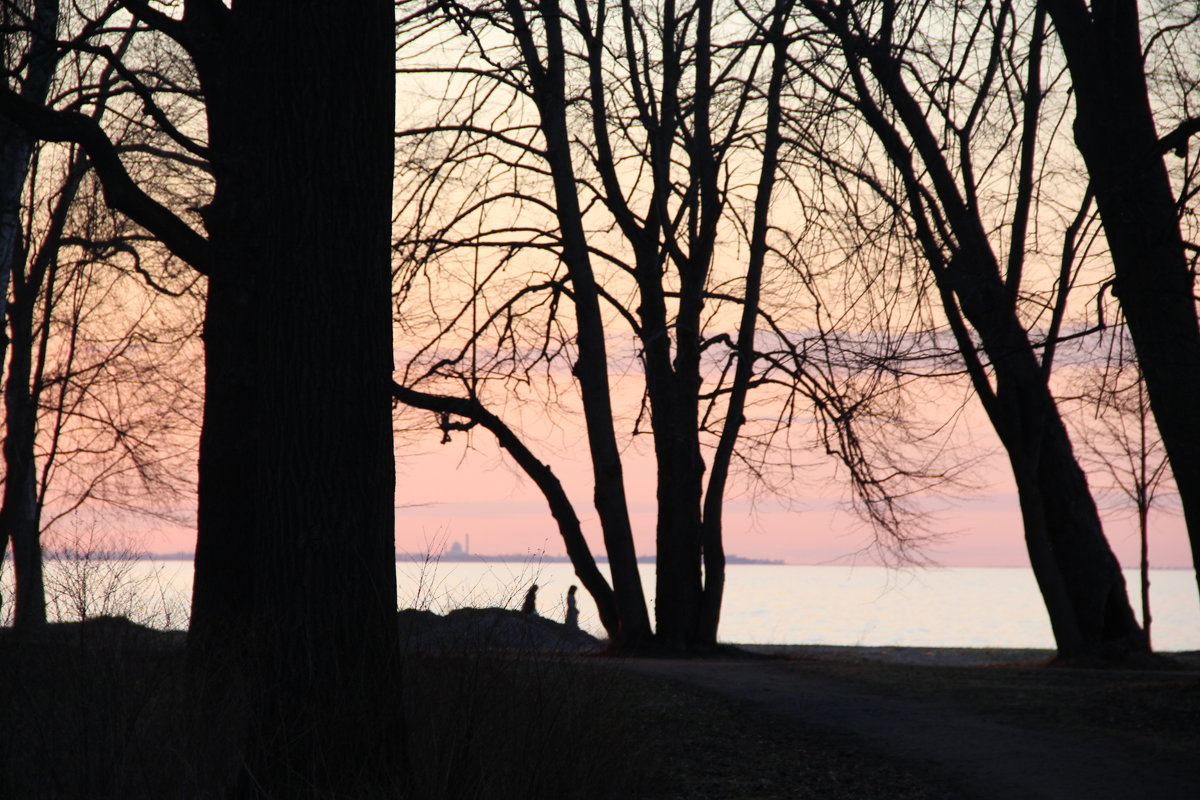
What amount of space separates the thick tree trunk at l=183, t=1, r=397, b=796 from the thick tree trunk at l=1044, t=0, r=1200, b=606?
581cm

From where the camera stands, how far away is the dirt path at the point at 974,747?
282 inches

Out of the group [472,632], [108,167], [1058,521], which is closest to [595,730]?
[472,632]

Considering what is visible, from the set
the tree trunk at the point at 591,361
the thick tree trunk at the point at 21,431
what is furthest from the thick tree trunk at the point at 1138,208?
the thick tree trunk at the point at 21,431

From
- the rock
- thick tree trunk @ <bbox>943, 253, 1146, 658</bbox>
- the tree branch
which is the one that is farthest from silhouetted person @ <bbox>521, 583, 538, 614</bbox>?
thick tree trunk @ <bbox>943, 253, 1146, 658</bbox>

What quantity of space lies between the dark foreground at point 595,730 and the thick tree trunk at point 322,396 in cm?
31

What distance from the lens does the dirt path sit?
282 inches

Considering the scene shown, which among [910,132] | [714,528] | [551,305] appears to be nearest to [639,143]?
[551,305]

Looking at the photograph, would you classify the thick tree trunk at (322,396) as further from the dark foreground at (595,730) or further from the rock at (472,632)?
the rock at (472,632)

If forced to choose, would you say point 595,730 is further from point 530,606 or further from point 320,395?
point 530,606

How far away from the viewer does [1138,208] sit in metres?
9.36

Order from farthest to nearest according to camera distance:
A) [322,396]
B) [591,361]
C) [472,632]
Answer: [591,361]
[472,632]
[322,396]

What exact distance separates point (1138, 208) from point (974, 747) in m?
4.44

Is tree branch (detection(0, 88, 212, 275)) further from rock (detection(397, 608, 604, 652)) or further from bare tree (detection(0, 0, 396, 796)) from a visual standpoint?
rock (detection(397, 608, 604, 652))

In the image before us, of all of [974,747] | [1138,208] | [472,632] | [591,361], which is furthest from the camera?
[591,361]
